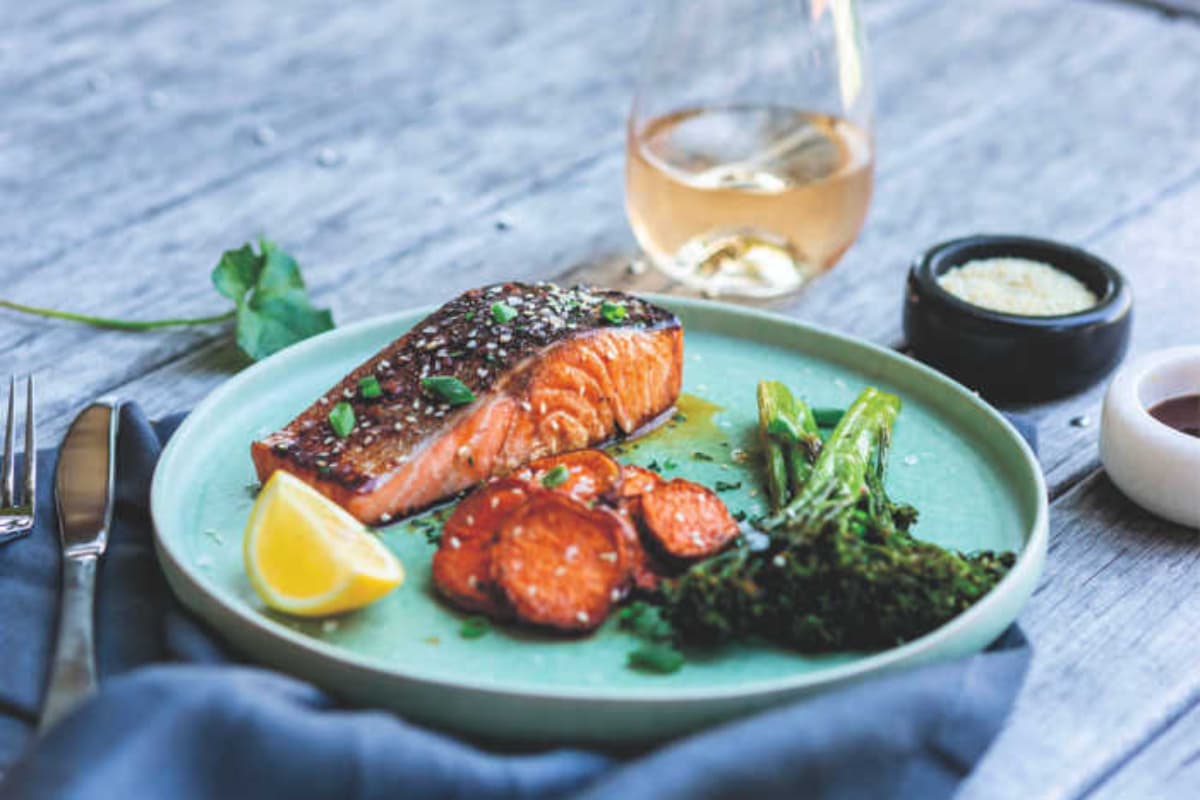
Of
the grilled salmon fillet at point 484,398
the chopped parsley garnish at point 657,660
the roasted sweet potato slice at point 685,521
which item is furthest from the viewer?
the grilled salmon fillet at point 484,398

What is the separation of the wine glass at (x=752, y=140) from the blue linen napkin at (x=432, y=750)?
1.31 metres

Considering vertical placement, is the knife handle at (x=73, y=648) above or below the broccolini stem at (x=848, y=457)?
above

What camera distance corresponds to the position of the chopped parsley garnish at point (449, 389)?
232 centimetres

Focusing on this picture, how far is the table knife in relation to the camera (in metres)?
1.87

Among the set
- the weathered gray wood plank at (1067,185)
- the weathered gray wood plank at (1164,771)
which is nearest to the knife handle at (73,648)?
the weathered gray wood plank at (1164,771)

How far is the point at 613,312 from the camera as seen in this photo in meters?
2.49

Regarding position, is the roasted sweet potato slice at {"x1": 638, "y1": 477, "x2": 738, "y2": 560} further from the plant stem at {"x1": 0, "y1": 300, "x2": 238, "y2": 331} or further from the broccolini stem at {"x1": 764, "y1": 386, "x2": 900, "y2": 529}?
the plant stem at {"x1": 0, "y1": 300, "x2": 238, "y2": 331}

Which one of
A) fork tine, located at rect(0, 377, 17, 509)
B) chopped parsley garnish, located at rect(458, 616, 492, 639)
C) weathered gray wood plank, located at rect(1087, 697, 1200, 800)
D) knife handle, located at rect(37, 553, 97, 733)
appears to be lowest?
weathered gray wood plank, located at rect(1087, 697, 1200, 800)

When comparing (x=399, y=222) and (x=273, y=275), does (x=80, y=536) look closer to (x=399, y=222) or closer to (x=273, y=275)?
(x=273, y=275)

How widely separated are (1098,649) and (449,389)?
3.43ft

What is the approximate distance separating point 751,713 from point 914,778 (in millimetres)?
210

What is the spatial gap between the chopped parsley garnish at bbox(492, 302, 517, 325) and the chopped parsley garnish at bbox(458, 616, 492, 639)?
2.03 ft

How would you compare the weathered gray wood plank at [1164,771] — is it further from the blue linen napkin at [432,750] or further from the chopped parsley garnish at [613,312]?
the chopped parsley garnish at [613,312]

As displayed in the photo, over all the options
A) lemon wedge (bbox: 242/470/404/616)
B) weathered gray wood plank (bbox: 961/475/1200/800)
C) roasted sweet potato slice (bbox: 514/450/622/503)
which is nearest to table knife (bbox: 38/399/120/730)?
lemon wedge (bbox: 242/470/404/616)
